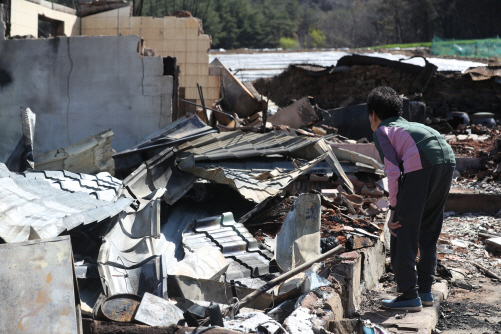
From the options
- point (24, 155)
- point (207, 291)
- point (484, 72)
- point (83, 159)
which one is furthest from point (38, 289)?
point (484, 72)

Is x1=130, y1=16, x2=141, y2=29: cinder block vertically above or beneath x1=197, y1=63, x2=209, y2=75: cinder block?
above

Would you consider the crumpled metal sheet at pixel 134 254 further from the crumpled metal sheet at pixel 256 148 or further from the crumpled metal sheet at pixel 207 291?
the crumpled metal sheet at pixel 256 148

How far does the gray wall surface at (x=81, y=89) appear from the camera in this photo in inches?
324

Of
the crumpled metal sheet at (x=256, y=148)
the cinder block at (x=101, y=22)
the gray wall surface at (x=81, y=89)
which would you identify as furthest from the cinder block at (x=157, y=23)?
the crumpled metal sheet at (x=256, y=148)

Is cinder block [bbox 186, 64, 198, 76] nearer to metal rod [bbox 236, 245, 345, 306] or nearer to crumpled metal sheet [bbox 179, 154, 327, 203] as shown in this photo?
crumpled metal sheet [bbox 179, 154, 327, 203]

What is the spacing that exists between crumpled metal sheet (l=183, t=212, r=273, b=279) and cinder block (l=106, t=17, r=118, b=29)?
797 cm

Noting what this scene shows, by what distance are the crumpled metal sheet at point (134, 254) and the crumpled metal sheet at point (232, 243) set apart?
1.56 ft

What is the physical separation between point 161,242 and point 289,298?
1.80 m

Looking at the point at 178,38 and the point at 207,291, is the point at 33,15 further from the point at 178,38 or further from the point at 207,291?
the point at 207,291

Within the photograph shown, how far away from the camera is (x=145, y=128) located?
8.35m

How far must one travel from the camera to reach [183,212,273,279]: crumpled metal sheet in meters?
4.37

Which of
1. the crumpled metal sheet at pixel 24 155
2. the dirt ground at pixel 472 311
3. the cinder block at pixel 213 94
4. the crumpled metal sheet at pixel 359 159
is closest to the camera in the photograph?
the dirt ground at pixel 472 311

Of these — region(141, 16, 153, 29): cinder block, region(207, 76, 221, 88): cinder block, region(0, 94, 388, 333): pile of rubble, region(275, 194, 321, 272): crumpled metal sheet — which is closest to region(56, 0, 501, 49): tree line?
region(141, 16, 153, 29): cinder block

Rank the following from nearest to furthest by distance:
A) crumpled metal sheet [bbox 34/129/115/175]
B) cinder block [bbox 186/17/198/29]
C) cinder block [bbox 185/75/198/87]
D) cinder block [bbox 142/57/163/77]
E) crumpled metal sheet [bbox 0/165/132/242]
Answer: crumpled metal sheet [bbox 0/165/132/242]
crumpled metal sheet [bbox 34/129/115/175]
cinder block [bbox 142/57/163/77]
cinder block [bbox 185/75/198/87]
cinder block [bbox 186/17/198/29]
